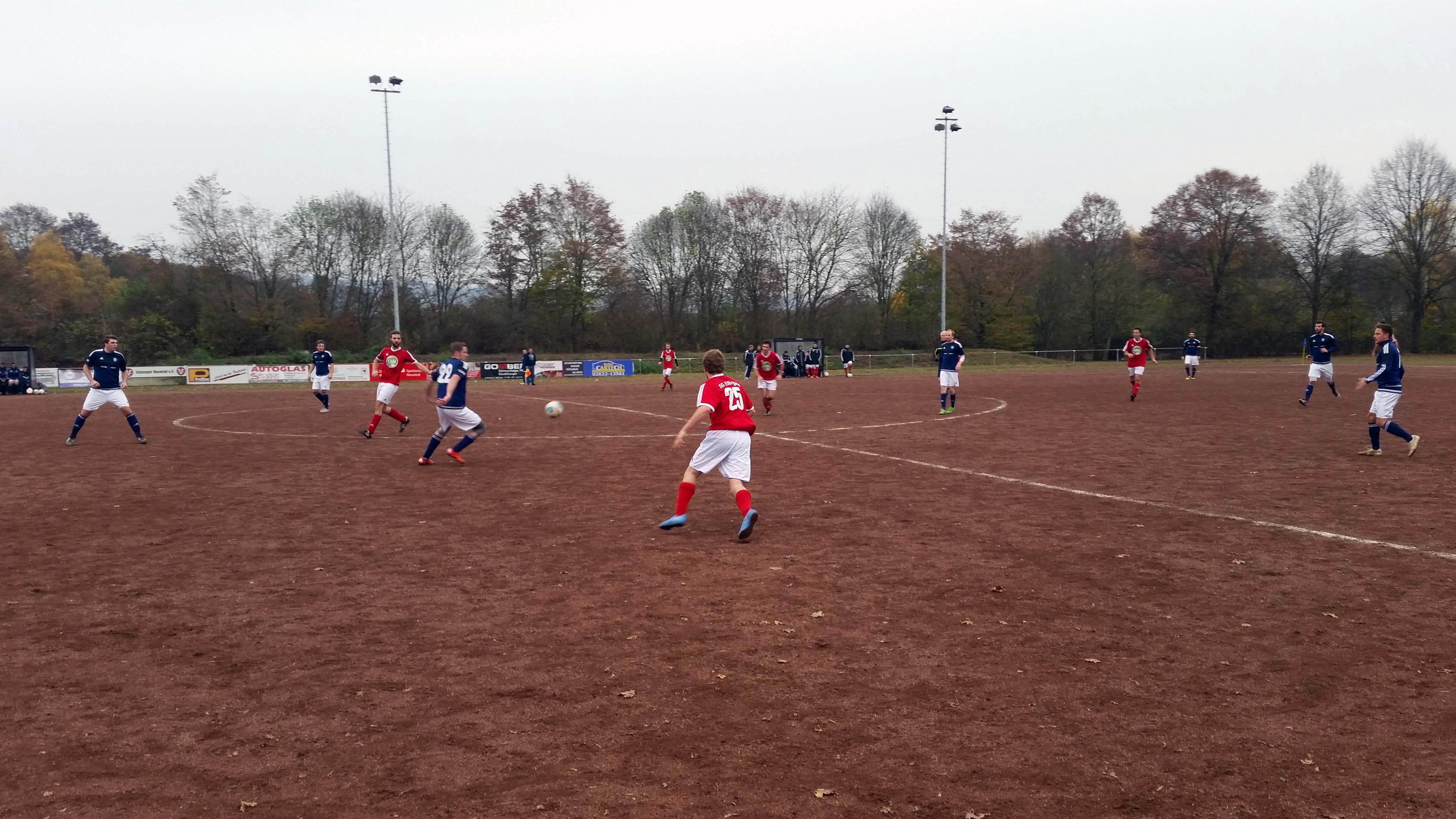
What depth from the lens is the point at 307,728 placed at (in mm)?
4988

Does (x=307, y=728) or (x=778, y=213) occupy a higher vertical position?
(x=778, y=213)

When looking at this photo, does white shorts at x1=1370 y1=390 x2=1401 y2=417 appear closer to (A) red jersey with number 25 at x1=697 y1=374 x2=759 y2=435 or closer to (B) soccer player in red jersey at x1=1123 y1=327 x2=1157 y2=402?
(A) red jersey with number 25 at x1=697 y1=374 x2=759 y2=435

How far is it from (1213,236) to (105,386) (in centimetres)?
7508

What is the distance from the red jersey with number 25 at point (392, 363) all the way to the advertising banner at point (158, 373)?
1367 inches

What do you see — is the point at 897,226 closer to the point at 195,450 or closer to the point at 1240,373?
the point at 1240,373

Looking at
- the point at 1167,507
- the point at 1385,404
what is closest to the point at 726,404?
the point at 1167,507

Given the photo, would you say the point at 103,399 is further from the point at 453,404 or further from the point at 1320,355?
the point at 1320,355

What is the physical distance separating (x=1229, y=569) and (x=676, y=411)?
2017 centimetres

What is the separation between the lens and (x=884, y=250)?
257 ft

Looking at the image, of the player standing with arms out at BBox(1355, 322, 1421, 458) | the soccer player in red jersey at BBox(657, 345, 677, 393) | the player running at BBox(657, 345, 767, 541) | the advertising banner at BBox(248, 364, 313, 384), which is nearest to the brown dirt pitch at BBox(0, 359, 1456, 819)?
the player running at BBox(657, 345, 767, 541)

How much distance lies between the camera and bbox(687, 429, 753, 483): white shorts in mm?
9836

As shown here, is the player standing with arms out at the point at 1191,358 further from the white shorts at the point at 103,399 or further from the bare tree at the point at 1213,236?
the white shorts at the point at 103,399

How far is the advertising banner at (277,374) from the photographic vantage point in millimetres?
49562

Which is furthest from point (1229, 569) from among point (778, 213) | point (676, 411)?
point (778, 213)
